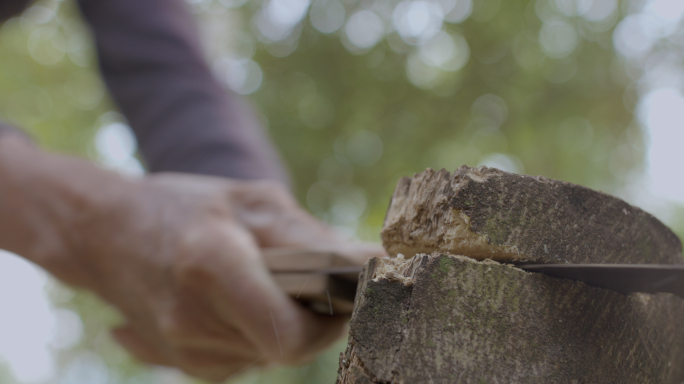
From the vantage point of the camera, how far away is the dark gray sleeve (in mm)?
1703

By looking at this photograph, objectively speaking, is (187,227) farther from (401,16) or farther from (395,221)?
(401,16)

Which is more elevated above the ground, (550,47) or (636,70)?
(550,47)

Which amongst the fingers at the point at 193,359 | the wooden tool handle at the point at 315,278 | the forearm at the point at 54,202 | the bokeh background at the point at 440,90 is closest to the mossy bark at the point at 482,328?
the wooden tool handle at the point at 315,278

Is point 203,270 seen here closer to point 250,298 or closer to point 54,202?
point 250,298

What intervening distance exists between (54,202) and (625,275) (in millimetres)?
1305

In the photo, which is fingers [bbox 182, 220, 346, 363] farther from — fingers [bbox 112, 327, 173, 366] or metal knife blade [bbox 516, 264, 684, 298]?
metal knife blade [bbox 516, 264, 684, 298]

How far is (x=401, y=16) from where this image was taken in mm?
6133

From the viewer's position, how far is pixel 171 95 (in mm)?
1843

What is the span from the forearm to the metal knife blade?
107cm

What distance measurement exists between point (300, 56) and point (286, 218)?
4.79 m

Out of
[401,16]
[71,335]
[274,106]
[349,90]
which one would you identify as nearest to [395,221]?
[349,90]

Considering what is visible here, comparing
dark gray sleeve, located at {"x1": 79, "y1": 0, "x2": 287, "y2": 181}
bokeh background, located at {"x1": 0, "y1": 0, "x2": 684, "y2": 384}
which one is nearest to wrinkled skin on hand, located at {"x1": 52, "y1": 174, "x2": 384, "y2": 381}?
dark gray sleeve, located at {"x1": 79, "y1": 0, "x2": 287, "y2": 181}

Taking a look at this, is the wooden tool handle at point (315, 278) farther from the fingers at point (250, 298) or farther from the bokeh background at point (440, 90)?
the bokeh background at point (440, 90)

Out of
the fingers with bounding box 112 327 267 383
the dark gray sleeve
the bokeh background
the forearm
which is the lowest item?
the fingers with bounding box 112 327 267 383
